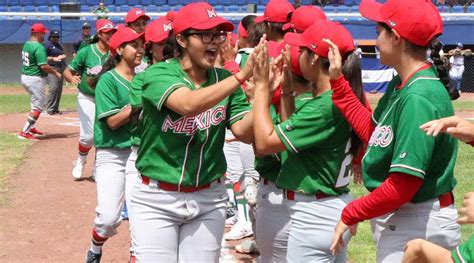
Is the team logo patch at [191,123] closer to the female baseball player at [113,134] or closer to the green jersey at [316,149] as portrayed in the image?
the green jersey at [316,149]

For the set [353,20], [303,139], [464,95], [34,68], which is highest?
[303,139]

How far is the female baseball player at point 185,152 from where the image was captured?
14.2ft

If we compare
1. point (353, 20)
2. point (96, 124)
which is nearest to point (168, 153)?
point (96, 124)

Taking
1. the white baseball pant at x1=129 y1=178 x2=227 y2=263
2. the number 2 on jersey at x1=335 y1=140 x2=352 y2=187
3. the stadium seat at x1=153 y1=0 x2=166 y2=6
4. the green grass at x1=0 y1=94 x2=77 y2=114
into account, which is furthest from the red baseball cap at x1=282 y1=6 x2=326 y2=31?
the stadium seat at x1=153 y1=0 x2=166 y2=6

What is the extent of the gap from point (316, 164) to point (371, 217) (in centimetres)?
78

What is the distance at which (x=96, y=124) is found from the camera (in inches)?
260

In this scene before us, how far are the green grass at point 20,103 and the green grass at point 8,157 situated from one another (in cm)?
439

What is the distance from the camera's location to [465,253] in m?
2.67

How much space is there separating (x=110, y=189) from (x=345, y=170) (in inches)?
108

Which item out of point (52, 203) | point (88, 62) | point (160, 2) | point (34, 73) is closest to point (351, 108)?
point (52, 203)

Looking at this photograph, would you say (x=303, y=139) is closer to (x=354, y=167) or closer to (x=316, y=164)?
(x=316, y=164)

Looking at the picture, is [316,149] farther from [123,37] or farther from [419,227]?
[123,37]

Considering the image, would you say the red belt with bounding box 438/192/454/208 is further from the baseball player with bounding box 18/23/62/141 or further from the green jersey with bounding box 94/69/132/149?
the baseball player with bounding box 18/23/62/141

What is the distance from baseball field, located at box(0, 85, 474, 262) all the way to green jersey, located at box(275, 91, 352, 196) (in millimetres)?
2509
